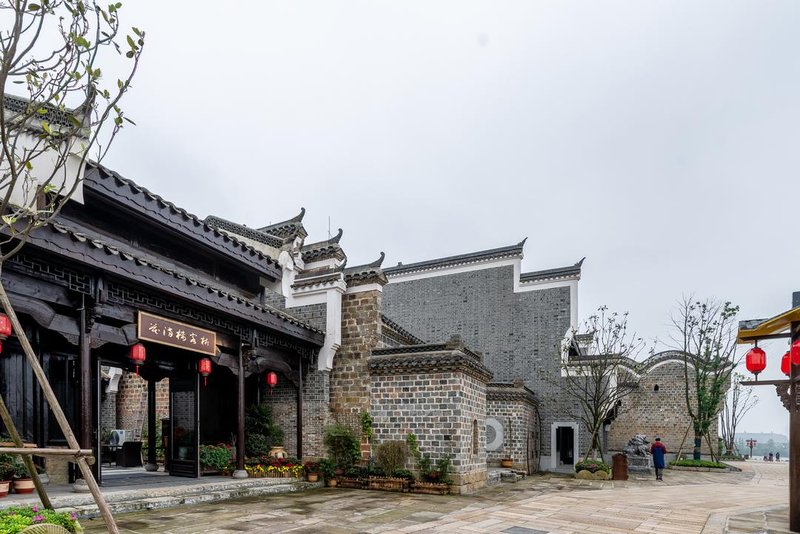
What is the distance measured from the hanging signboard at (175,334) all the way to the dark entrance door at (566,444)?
41.7 ft

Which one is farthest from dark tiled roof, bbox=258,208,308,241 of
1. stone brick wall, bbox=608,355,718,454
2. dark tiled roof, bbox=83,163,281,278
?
stone brick wall, bbox=608,355,718,454

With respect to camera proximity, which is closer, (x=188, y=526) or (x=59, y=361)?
(x=188, y=526)

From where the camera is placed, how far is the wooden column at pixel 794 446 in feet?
22.2

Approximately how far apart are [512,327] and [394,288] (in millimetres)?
4959

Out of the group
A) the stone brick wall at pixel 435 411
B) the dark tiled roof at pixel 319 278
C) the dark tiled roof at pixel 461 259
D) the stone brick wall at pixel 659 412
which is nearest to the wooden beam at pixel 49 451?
the stone brick wall at pixel 435 411

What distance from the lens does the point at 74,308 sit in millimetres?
7250

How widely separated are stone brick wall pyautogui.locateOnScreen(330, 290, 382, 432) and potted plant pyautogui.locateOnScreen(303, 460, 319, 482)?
108cm

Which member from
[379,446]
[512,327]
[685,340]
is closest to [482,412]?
[379,446]

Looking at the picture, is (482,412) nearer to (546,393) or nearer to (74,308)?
(546,393)

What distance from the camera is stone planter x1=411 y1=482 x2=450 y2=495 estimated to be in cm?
1026

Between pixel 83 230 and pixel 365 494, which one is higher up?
pixel 83 230

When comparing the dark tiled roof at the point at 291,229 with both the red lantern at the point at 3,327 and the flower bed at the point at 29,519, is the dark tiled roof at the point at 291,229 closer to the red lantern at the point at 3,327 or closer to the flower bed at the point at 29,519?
the red lantern at the point at 3,327

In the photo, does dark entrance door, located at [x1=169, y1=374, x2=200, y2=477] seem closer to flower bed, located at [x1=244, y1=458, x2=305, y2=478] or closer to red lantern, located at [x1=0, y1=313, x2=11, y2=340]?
flower bed, located at [x1=244, y1=458, x2=305, y2=478]

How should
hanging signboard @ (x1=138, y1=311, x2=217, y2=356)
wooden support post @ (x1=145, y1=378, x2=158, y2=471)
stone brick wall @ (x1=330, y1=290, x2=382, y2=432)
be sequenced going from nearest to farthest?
1. hanging signboard @ (x1=138, y1=311, x2=217, y2=356)
2. wooden support post @ (x1=145, y1=378, x2=158, y2=471)
3. stone brick wall @ (x1=330, y1=290, x2=382, y2=432)
